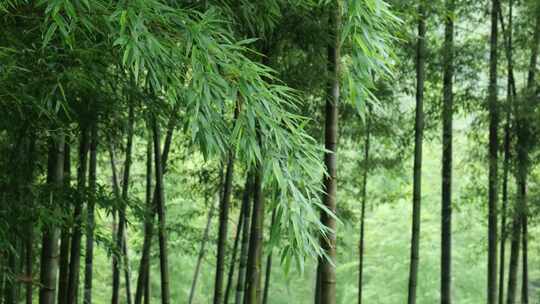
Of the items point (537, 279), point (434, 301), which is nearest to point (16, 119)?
point (434, 301)

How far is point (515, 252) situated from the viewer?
25.4 ft

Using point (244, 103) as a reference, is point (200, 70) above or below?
above

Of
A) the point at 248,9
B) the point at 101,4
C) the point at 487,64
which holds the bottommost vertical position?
the point at 101,4

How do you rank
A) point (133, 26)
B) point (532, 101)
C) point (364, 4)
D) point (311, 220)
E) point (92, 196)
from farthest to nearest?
point (532, 101)
point (92, 196)
point (364, 4)
point (311, 220)
point (133, 26)

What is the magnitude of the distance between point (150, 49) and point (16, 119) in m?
1.72

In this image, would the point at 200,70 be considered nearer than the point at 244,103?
Yes

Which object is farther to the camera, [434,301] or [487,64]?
[434,301]

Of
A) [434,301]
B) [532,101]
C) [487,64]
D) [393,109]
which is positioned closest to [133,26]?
[532,101]

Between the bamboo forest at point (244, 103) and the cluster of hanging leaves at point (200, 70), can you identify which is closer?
the cluster of hanging leaves at point (200, 70)

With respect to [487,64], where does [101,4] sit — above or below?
below

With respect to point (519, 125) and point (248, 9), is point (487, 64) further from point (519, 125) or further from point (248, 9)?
point (248, 9)

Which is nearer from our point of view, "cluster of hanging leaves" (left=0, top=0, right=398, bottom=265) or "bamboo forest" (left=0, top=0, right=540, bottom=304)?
"cluster of hanging leaves" (left=0, top=0, right=398, bottom=265)

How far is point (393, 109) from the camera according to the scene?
9609 millimetres

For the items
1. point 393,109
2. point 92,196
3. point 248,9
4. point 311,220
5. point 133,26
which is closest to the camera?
point 133,26
